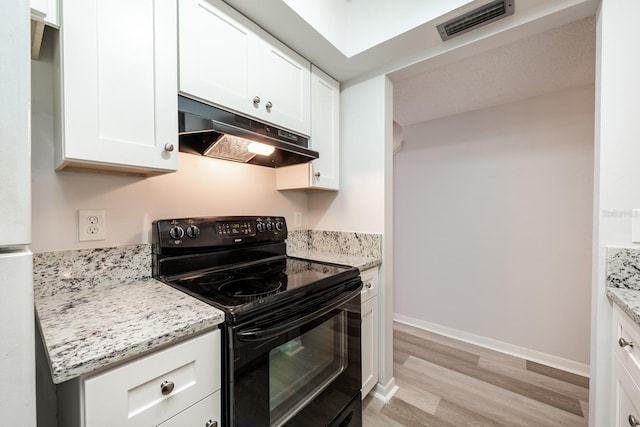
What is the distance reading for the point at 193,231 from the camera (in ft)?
4.12

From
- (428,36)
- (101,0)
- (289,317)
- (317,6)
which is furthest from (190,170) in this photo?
(428,36)

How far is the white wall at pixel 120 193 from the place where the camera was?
3.20 ft

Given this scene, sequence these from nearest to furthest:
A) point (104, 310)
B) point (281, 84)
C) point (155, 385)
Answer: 1. point (155, 385)
2. point (104, 310)
3. point (281, 84)

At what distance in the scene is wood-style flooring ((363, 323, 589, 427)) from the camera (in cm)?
157

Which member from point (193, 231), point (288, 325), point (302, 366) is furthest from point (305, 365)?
point (193, 231)

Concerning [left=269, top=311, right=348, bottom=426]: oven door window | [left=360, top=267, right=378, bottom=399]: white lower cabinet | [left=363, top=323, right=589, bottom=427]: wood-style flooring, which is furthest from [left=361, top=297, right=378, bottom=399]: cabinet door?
[left=269, top=311, right=348, bottom=426]: oven door window

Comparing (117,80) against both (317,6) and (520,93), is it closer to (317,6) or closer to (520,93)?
(317,6)

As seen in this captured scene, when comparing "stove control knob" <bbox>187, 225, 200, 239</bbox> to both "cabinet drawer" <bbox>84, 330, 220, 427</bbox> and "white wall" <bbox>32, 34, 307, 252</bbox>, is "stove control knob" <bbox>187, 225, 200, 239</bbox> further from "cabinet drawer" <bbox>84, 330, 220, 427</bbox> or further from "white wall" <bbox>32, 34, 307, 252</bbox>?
"cabinet drawer" <bbox>84, 330, 220, 427</bbox>

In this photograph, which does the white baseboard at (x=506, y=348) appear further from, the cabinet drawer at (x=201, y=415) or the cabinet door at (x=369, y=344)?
the cabinet drawer at (x=201, y=415)

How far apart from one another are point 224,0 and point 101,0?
500 millimetres

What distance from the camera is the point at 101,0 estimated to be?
0.87 m

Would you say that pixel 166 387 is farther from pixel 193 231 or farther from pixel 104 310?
pixel 193 231

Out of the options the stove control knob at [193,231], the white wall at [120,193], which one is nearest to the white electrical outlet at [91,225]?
the white wall at [120,193]

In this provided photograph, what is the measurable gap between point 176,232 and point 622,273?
72.9 inches
